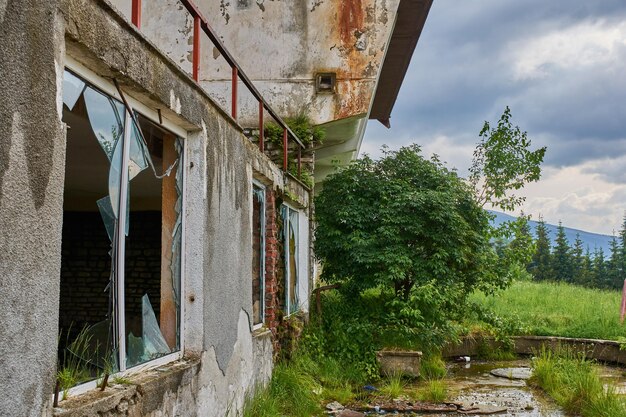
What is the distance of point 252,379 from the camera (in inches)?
247

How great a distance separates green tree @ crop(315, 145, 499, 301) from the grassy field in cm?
213

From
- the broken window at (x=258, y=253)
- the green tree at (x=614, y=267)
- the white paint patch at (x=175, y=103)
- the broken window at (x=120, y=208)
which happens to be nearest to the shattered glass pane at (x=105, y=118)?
the broken window at (x=120, y=208)

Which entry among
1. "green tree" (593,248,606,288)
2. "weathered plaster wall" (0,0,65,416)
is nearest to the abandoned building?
"weathered plaster wall" (0,0,65,416)

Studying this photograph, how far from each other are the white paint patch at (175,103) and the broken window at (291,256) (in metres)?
4.69

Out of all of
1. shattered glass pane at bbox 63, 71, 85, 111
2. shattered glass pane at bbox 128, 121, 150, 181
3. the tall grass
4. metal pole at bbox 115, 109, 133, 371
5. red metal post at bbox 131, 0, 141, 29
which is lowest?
the tall grass

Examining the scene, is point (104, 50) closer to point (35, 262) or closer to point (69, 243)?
point (35, 262)

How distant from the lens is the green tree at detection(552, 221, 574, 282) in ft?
149

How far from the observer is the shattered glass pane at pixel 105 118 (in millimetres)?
→ 3378

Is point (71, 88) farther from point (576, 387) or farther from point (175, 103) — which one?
point (576, 387)

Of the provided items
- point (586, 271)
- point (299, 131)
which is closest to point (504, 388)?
point (299, 131)

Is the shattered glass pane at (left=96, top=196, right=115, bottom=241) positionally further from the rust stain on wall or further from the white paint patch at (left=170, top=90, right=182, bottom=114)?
the rust stain on wall

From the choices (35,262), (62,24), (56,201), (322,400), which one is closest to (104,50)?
(62,24)

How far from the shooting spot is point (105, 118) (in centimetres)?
353

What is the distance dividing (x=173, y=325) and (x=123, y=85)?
1759 millimetres
